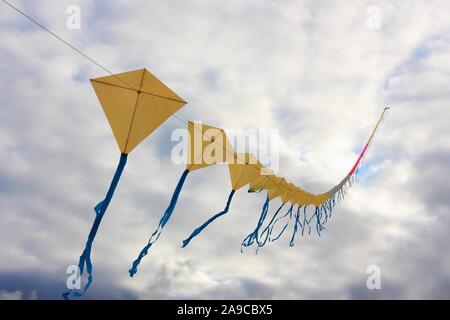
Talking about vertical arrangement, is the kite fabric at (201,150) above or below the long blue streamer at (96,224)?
above

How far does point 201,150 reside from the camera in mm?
9141

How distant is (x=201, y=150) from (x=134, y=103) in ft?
6.73

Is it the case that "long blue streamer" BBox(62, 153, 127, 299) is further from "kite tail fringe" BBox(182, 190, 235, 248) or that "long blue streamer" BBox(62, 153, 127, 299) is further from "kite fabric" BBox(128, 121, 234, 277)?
"kite tail fringe" BBox(182, 190, 235, 248)

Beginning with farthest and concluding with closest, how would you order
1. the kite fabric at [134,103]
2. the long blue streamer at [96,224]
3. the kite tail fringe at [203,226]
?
the kite tail fringe at [203,226] → the kite fabric at [134,103] → the long blue streamer at [96,224]

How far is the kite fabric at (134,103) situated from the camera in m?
7.42

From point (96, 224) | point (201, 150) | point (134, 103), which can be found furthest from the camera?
point (201, 150)

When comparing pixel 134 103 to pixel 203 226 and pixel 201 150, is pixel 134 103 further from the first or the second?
pixel 203 226

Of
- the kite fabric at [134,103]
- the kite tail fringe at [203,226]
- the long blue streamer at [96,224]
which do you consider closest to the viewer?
the long blue streamer at [96,224]

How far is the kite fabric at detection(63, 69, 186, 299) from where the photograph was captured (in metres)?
7.42

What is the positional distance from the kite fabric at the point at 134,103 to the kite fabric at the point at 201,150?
1.25 m

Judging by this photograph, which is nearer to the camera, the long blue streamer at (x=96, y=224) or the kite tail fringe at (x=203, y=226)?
the long blue streamer at (x=96, y=224)

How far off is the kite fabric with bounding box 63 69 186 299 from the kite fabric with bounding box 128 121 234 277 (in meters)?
1.25

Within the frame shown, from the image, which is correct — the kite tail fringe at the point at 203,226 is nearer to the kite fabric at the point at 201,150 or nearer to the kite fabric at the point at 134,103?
the kite fabric at the point at 201,150
